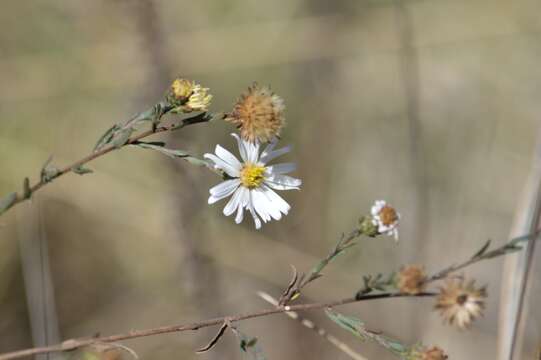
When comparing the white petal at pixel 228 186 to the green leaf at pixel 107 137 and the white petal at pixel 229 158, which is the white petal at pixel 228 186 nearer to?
the white petal at pixel 229 158

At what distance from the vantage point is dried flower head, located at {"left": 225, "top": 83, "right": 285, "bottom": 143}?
99 centimetres

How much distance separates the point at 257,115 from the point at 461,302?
1.44ft

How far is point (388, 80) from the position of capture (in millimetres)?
3418

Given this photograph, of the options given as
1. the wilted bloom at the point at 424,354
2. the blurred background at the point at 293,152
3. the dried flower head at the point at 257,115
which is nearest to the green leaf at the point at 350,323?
the wilted bloom at the point at 424,354

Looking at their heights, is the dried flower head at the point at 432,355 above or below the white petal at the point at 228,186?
below

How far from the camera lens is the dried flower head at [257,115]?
3.26 ft

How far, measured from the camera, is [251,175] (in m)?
1.13

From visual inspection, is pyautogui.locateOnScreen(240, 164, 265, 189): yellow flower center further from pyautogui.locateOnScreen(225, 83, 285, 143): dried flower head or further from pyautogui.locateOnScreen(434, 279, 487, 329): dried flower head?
pyautogui.locateOnScreen(434, 279, 487, 329): dried flower head

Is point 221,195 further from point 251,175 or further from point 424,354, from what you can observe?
point 424,354

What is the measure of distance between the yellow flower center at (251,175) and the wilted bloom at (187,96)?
0.18 metres

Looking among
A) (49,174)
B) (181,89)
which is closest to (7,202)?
(49,174)

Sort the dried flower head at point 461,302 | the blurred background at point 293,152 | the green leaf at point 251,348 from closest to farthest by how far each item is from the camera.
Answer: the green leaf at point 251,348 < the dried flower head at point 461,302 < the blurred background at point 293,152

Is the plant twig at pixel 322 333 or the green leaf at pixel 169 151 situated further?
the plant twig at pixel 322 333

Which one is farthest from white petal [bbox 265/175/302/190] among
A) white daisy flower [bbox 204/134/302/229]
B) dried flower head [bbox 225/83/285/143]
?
dried flower head [bbox 225/83/285/143]
